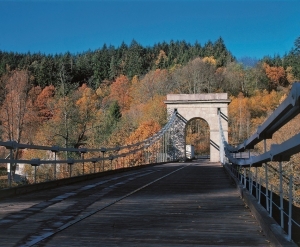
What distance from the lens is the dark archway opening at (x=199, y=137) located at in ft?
181

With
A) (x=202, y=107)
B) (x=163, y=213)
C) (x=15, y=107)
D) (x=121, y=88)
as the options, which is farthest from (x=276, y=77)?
(x=163, y=213)

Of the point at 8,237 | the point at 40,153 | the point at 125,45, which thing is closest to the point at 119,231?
the point at 8,237

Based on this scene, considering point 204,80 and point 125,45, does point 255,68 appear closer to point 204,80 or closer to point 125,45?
point 204,80

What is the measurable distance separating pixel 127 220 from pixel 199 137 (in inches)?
1999

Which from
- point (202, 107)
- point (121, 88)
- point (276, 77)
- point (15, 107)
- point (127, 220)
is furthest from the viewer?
point (121, 88)

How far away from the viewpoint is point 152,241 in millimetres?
4320

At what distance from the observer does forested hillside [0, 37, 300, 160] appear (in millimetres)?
31750

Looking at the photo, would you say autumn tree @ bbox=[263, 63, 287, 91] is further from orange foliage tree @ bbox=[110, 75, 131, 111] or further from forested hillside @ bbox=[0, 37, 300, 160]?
orange foliage tree @ bbox=[110, 75, 131, 111]

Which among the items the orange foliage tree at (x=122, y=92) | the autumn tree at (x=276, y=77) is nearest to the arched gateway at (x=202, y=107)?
the orange foliage tree at (x=122, y=92)

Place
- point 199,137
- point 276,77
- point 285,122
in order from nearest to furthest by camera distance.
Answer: point 285,122 → point 199,137 → point 276,77

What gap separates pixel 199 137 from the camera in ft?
184

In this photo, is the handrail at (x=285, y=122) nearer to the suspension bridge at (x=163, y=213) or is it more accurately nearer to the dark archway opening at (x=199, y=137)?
the suspension bridge at (x=163, y=213)

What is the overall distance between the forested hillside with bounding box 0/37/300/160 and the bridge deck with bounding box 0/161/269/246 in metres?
22.0

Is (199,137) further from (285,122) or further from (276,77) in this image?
(285,122)
